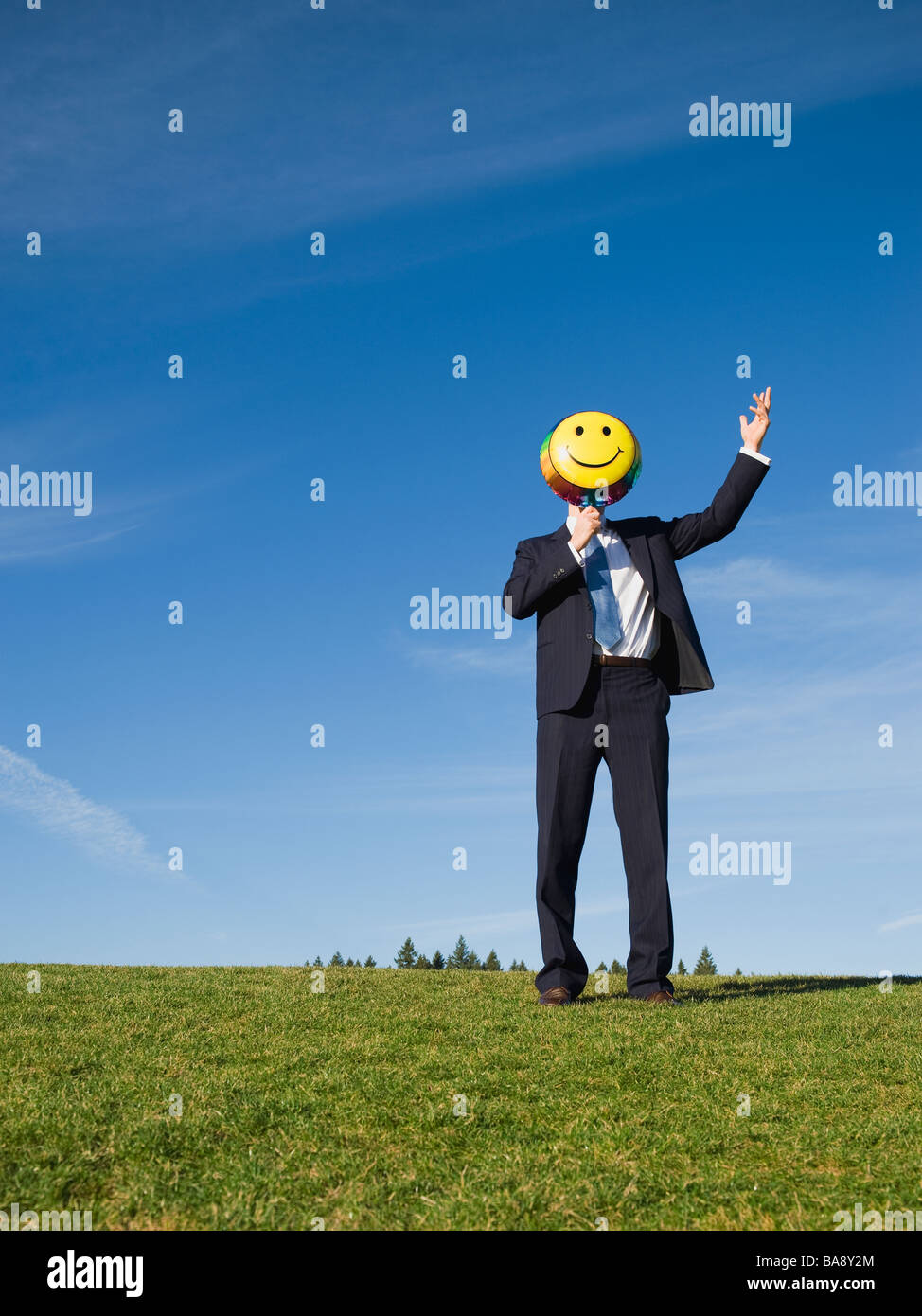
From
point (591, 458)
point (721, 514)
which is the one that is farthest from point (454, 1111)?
point (721, 514)

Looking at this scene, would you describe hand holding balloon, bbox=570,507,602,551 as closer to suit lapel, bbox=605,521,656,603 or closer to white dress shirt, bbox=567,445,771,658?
white dress shirt, bbox=567,445,771,658

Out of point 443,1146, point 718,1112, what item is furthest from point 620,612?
point 443,1146

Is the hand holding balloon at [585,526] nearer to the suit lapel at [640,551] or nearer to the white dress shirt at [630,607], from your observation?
the white dress shirt at [630,607]

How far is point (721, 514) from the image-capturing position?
9.52 metres

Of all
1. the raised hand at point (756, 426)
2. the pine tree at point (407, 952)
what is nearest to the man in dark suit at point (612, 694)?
the raised hand at point (756, 426)

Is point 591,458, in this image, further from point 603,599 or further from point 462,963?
point 462,963

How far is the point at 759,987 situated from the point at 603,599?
434 cm

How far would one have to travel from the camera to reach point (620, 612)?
9.25m

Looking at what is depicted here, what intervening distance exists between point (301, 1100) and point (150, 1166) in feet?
3.48
